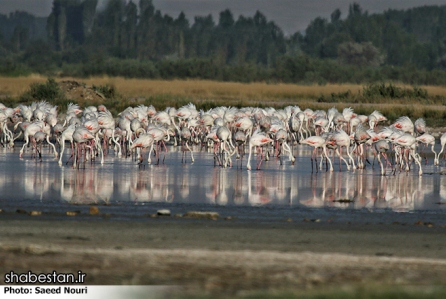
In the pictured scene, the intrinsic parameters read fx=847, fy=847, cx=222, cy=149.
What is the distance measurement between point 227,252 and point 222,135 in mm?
11154

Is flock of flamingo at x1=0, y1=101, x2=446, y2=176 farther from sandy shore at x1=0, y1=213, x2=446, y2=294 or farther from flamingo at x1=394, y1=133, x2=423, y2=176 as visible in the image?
sandy shore at x1=0, y1=213, x2=446, y2=294

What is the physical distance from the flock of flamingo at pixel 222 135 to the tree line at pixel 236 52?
153 feet

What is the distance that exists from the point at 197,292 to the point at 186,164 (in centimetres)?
1237

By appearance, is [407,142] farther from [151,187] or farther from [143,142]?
[151,187]

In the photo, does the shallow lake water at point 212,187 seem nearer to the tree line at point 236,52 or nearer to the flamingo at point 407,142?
the flamingo at point 407,142

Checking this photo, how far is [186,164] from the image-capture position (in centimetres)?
1922

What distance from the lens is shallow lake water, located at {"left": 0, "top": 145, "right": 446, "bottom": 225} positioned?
12.6 m

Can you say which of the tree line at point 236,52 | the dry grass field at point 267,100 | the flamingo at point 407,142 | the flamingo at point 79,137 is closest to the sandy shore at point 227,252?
the flamingo at point 407,142

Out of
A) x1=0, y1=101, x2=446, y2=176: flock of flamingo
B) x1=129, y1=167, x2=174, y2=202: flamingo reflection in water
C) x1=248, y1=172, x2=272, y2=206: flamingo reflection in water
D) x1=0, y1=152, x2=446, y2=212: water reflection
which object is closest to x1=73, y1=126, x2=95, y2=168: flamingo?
x1=0, y1=101, x2=446, y2=176: flock of flamingo

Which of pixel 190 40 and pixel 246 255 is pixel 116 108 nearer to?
pixel 246 255

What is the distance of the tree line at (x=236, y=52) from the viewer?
279ft

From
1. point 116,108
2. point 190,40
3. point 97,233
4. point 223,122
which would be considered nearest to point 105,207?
point 97,233

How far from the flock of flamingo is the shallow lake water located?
17.5 inches

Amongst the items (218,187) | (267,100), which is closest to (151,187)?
(218,187)
